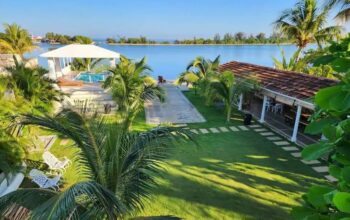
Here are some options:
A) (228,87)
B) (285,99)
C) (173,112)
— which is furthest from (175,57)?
(285,99)

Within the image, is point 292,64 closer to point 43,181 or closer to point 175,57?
point 43,181

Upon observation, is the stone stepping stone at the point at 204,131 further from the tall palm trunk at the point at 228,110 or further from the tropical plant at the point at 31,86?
the tropical plant at the point at 31,86

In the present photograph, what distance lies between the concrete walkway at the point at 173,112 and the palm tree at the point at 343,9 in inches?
376

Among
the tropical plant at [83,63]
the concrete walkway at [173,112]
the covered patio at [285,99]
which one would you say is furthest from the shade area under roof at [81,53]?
the covered patio at [285,99]

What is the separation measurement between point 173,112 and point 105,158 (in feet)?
39.1

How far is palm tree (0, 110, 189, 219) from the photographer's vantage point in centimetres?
353

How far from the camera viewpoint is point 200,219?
255 inches

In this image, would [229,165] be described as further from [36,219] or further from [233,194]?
[36,219]

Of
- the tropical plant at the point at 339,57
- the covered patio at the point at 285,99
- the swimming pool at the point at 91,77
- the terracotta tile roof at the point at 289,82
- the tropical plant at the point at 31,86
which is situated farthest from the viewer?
the swimming pool at the point at 91,77

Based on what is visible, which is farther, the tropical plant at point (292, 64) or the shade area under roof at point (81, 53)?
the shade area under roof at point (81, 53)

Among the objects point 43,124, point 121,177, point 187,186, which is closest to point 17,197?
point 43,124

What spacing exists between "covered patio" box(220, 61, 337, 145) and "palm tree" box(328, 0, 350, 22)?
414 cm

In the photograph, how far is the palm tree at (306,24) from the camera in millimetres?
20344

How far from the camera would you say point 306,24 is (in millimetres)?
20750
